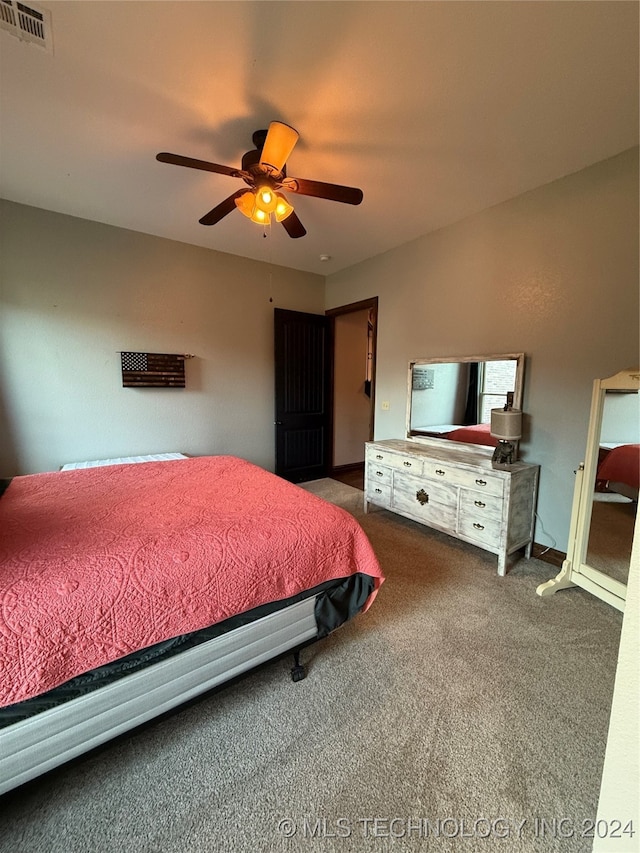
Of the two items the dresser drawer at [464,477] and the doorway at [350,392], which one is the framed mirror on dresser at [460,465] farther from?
the doorway at [350,392]

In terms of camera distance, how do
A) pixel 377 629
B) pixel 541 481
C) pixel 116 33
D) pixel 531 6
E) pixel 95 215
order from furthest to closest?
pixel 95 215 → pixel 541 481 → pixel 377 629 → pixel 116 33 → pixel 531 6

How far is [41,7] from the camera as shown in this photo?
1309 millimetres

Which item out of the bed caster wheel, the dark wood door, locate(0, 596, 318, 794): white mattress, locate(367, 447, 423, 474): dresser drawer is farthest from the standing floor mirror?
the dark wood door

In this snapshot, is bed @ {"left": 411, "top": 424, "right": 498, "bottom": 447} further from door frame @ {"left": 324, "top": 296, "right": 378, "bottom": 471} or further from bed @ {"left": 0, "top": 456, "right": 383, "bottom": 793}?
bed @ {"left": 0, "top": 456, "right": 383, "bottom": 793}

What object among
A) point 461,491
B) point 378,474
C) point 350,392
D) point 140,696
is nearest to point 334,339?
point 350,392

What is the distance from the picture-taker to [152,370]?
340 centimetres

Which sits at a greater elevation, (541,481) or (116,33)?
(116,33)

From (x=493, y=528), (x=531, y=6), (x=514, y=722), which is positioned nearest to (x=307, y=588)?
(x=514, y=722)

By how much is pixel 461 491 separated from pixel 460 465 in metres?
0.20

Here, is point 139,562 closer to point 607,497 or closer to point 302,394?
point 607,497

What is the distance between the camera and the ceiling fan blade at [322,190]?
1823 millimetres

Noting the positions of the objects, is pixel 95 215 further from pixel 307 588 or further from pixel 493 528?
pixel 493 528

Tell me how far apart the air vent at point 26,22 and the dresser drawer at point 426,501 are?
10.7ft

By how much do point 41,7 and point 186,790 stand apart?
2.93 meters
